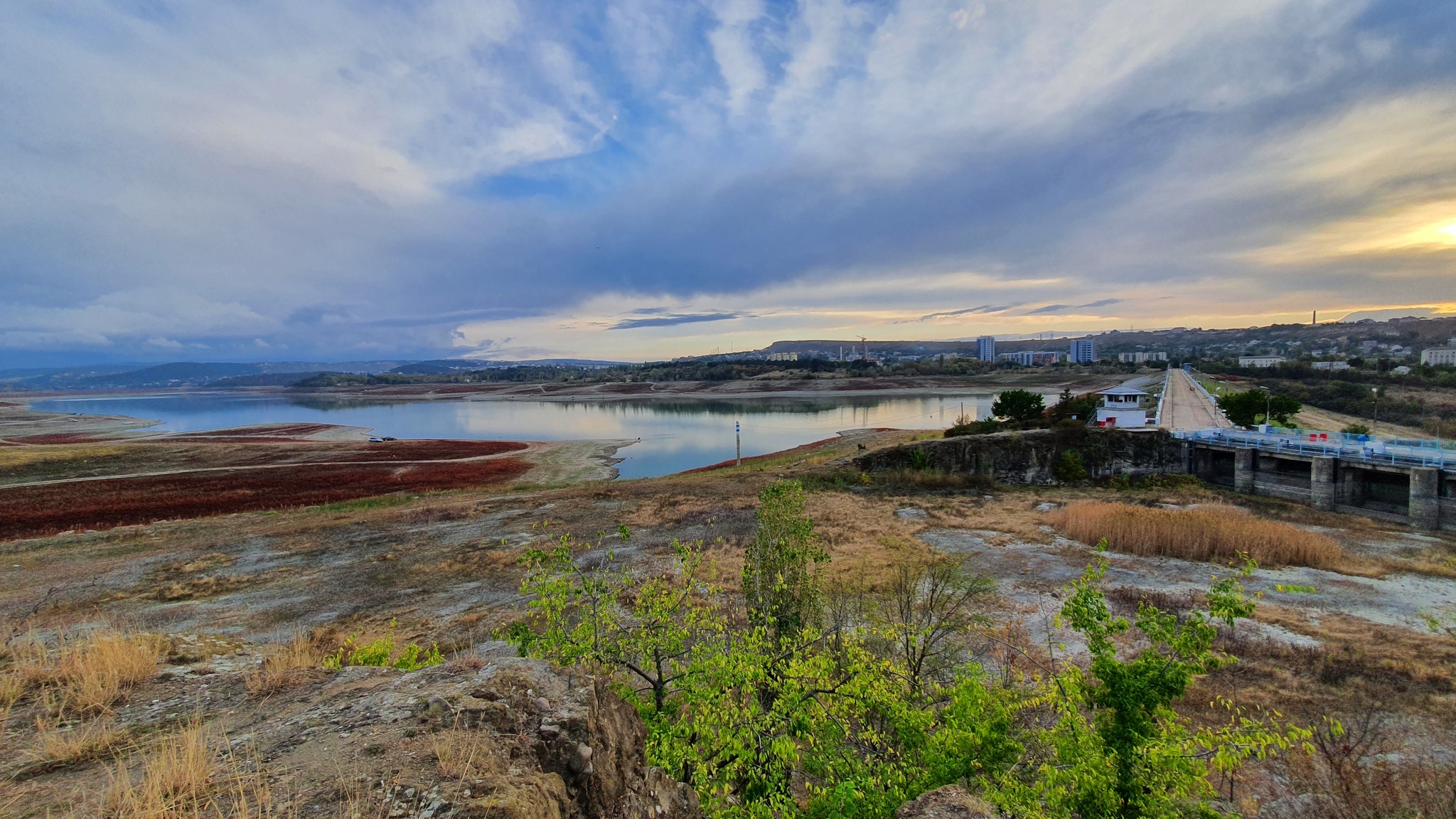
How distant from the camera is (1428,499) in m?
21.8

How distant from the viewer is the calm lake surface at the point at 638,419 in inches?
2228

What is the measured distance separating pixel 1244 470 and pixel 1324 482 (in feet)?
12.3

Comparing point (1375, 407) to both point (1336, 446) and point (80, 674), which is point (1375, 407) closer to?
point (1336, 446)

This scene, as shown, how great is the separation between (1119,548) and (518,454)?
46.4 m

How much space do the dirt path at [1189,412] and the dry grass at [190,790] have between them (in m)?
42.8

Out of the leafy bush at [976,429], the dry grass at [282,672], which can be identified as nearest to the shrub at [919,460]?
the leafy bush at [976,429]

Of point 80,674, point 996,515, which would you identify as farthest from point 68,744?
point 996,515

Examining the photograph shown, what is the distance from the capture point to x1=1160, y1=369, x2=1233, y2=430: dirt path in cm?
3834

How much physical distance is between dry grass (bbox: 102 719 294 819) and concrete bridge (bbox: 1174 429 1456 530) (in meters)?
35.7

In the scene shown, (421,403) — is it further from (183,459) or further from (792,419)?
(792,419)

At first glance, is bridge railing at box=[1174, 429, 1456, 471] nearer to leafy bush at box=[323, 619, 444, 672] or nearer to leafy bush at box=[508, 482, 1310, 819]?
leafy bush at box=[508, 482, 1310, 819]

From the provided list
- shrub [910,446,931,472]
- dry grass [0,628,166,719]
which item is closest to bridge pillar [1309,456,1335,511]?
shrub [910,446,931,472]

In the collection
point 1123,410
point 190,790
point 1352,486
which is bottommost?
point 1352,486

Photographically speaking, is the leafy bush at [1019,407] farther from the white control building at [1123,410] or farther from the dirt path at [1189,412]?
the dirt path at [1189,412]
